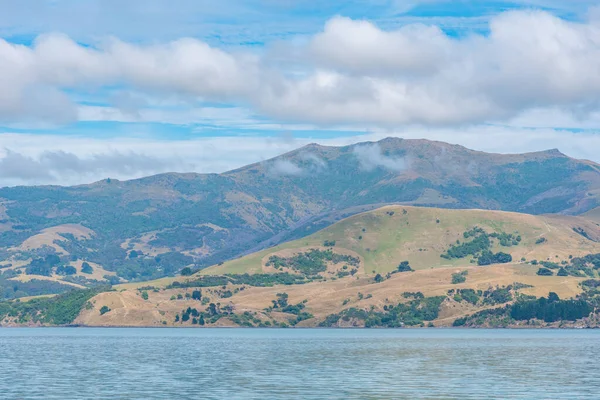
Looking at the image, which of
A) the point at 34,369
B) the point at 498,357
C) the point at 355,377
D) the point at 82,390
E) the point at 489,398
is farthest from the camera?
the point at 498,357

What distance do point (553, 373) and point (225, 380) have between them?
53.0 m

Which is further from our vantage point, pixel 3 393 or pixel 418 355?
pixel 418 355

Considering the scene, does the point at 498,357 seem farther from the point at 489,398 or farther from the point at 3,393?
the point at 3,393

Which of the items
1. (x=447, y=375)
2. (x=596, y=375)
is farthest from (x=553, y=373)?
(x=447, y=375)

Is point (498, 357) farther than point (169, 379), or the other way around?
point (498, 357)

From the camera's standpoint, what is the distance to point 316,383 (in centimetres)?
12962

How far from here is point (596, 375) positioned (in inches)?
5571

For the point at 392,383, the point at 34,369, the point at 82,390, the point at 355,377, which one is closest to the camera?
the point at 82,390

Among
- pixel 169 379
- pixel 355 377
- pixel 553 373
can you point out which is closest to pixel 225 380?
pixel 169 379

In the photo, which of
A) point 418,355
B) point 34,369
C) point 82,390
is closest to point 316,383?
point 82,390

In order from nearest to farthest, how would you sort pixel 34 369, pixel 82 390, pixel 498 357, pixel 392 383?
1. pixel 82 390
2. pixel 392 383
3. pixel 34 369
4. pixel 498 357

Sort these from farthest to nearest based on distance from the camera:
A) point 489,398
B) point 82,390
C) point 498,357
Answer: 1. point 498,357
2. point 82,390
3. point 489,398

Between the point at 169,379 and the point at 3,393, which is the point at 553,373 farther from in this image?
the point at 3,393

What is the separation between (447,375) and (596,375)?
2332 centimetres
